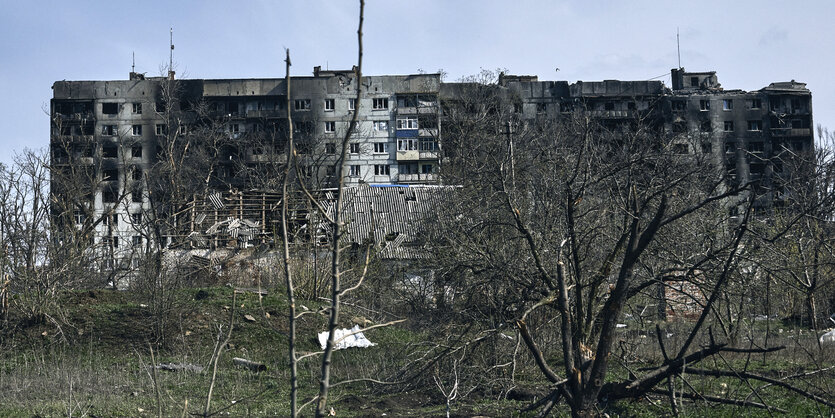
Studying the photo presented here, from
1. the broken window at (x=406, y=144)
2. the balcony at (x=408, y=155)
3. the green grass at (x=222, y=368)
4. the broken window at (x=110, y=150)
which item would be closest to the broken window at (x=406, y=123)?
the broken window at (x=406, y=144)

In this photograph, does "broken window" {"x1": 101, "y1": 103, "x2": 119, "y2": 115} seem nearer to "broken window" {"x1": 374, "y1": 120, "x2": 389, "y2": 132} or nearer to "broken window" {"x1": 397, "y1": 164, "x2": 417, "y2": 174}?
"broken window" {"x1": 374, "y1": 120, "x2": 389, "y2": 132}

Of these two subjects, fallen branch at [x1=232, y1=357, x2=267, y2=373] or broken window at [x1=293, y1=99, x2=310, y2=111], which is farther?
broken window at [x1=293, y1=99, x2=310, y2=111]

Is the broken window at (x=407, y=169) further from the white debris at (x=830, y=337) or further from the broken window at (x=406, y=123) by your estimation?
the white debris at (x=830, y=337)

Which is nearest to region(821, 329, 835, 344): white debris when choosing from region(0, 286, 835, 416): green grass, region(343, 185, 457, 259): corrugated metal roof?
region(0, 286, 835, 416): green grass

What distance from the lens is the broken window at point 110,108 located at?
54531mm

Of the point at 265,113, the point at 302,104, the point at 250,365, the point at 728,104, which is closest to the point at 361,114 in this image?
the point at 302,104

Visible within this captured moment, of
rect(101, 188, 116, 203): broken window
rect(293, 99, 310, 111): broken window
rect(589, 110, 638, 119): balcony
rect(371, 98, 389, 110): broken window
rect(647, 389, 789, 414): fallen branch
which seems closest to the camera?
rect(647, 389, 789, 414): fallen branch

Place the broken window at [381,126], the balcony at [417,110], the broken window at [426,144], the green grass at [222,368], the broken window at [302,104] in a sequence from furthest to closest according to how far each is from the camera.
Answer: the broken window at [381,126]
the broken window at [302,104]
the broken window at [426,144]
the balcony at [417,110]
the green grass at [222,368]

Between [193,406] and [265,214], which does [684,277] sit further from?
[265,214]

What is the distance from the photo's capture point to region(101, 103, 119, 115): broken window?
179ft

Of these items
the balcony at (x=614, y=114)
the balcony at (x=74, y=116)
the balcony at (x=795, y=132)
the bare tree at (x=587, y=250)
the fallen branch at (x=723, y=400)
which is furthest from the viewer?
the balcony at (x=795, y=132)

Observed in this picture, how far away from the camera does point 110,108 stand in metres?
54.8

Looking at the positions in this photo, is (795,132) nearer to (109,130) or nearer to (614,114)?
(614,114)

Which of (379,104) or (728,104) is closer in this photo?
(379,104)
